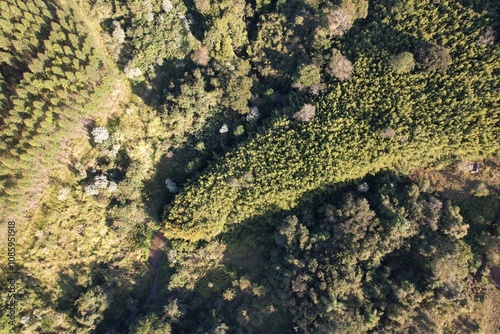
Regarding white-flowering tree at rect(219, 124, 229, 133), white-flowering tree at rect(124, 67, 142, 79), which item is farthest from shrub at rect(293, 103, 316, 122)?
white-flowering tree at rect(124, 67, 142, 79)

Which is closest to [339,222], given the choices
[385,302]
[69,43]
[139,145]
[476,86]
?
[385,302]

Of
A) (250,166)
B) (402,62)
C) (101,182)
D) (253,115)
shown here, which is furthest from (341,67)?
(101,182)

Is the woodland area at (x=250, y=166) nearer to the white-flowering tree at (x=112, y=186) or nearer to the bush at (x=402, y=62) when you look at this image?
the bush at (x=402, y=62)

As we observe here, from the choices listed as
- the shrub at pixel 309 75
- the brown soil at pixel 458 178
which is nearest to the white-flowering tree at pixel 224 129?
A: the shrub at pixel 309 75

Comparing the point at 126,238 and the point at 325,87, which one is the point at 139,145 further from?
the point at 325,87

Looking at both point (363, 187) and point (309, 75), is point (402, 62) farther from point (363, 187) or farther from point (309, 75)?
point (363, 187)
